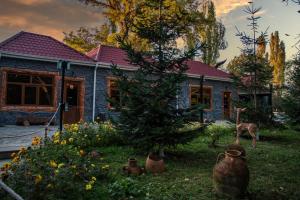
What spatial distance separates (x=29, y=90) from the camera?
600 inches

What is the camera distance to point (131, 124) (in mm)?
7176

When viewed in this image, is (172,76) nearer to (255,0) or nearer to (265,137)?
(265,137)

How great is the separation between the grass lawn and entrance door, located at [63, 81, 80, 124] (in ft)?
28.5

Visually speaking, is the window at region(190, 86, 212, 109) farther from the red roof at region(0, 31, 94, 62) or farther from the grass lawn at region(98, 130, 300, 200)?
the grass lawn at region(98, 130, 300, 200)

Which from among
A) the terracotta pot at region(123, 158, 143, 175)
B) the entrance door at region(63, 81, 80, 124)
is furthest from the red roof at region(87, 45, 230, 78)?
the terracotta pot at region(123, 158, 143, 175)

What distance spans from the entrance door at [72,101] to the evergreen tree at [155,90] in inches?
377

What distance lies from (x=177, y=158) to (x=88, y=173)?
3.02 metres

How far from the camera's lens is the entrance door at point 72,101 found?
53.5 ft

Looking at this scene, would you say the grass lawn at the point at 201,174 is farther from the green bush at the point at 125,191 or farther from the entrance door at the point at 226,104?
the entrance door at the point at 226,104

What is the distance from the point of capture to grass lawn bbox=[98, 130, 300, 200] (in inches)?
183

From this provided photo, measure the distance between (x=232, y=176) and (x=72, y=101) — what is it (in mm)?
13913

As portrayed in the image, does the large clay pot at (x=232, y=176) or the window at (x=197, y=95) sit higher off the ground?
the window at (x=197, y=95)

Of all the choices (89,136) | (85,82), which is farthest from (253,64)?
(85,82)

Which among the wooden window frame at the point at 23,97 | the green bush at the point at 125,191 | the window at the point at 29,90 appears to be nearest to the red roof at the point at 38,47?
the wooden window frame at the point at 23,97
